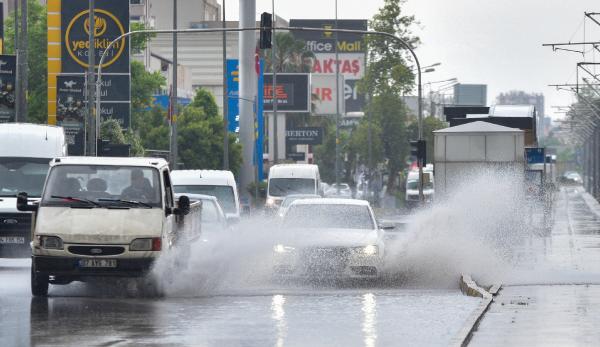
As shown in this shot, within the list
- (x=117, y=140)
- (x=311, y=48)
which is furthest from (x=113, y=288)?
(x=311, y=48)

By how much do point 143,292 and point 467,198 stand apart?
1358 cm

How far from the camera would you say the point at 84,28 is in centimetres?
5053

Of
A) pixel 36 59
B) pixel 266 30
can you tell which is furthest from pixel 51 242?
pixel 36 59

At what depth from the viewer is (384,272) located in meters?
24.8

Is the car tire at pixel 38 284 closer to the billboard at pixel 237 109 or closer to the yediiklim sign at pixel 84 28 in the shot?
the yediiklim sign at pixel 84 28

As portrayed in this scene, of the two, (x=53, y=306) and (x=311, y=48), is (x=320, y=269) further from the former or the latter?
(x=311, y=48)

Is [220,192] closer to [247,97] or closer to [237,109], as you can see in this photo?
[247,97]

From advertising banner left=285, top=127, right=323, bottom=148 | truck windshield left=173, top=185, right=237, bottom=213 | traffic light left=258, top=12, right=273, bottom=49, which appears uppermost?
traffic light left=258, top=12, right=273, bottom=49

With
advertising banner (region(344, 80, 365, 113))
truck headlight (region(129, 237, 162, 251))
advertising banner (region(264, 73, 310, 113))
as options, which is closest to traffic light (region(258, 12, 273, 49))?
truck headlight (region(129, 237, 162, 251))

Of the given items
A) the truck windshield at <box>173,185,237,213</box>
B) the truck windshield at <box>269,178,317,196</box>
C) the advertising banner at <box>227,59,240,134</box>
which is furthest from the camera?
the advertising banner at <box>227,59,240,134</box>

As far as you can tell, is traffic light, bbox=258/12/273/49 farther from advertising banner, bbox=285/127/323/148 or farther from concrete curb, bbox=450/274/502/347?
advertising banner, bbox=285/127/323/148

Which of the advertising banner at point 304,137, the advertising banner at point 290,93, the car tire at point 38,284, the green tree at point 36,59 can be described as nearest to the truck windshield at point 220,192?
the car tire at point 38,284

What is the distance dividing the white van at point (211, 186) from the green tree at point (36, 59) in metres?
35.7

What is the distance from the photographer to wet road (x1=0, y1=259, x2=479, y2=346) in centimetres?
1500
